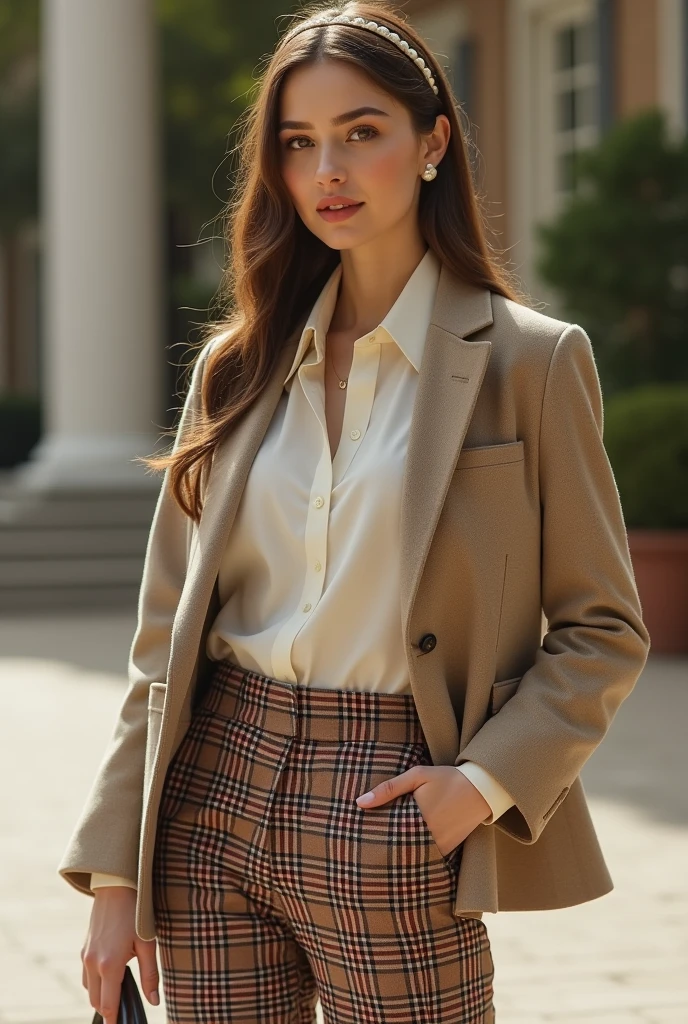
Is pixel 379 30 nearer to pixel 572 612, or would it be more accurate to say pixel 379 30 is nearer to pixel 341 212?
pixel 341 212

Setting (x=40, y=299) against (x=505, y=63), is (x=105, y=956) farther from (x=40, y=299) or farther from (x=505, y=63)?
(x=40, y=299)

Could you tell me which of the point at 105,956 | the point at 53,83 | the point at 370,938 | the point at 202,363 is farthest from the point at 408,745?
the point at 53,83

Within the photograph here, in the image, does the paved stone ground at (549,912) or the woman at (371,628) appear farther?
the paved stone ground at (549,912)

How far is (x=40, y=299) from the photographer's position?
85.0 feet

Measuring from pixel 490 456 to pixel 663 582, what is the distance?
6.93 m

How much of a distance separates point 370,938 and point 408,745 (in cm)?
24

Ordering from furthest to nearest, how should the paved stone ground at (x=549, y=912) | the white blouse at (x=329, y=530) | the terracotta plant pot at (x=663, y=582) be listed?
1. the terracotta plant pot at (x=663, y=582)
2. the paved stone ground at (x=549, y=912)
3. the white blouse at (x=329, y=530)

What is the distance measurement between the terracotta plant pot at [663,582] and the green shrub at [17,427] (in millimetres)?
14334

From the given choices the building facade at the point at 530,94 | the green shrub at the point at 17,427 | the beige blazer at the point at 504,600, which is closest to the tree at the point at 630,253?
the building facade at the point at 530,94

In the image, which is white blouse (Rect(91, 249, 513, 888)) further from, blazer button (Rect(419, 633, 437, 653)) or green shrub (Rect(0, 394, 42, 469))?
green shrub (Rect(0, 394, 42, 469))

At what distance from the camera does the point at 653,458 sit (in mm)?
8680

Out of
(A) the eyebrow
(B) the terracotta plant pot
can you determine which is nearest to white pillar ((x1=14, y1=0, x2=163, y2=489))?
(B) the terracotta plant pot

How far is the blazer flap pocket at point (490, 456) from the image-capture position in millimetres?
2029

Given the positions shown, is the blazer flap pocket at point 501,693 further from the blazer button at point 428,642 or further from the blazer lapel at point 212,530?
the blazer lapel at point 212,530
